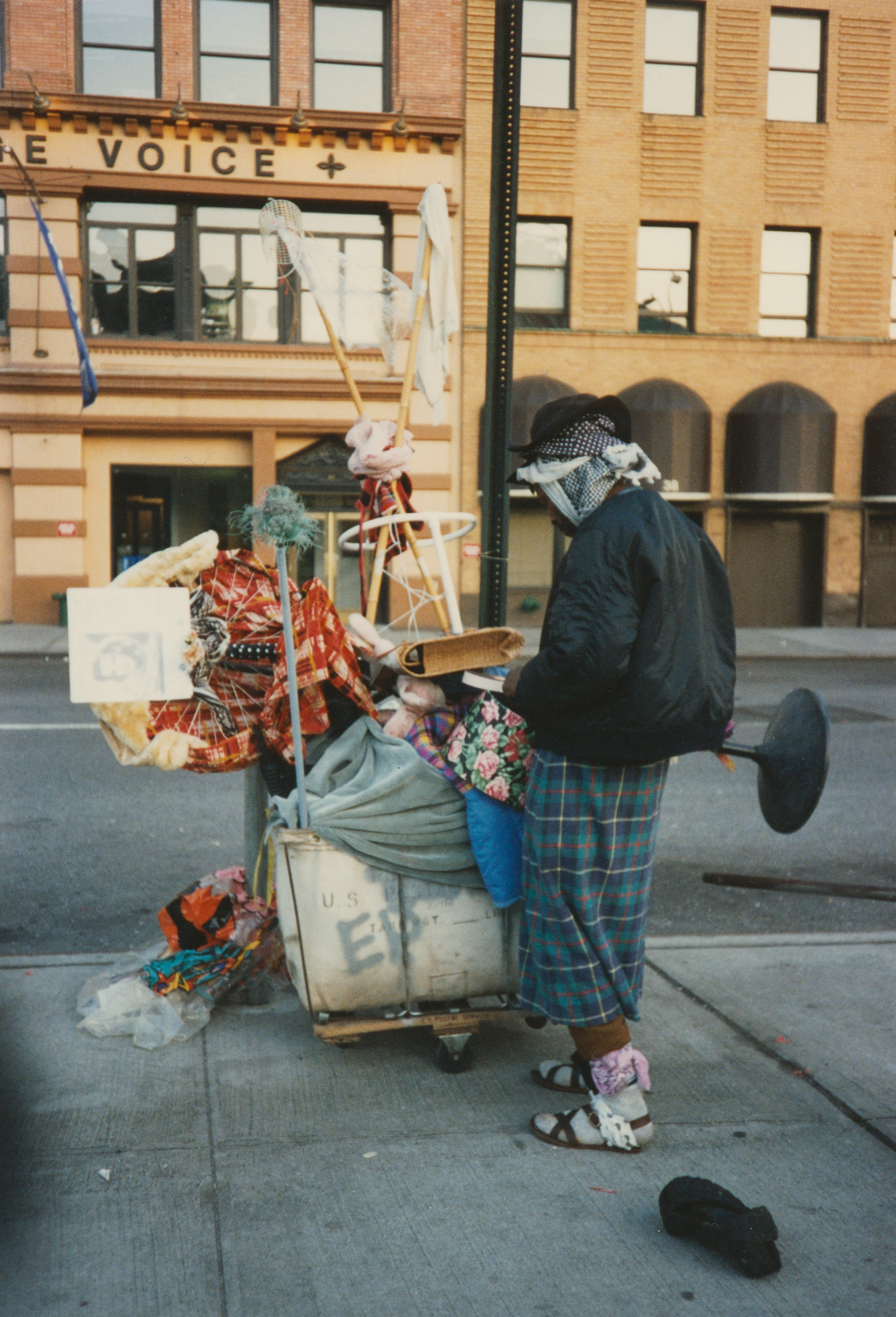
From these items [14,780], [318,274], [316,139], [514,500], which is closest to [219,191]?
[316,139]

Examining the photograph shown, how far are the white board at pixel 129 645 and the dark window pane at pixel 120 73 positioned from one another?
56.5 feet

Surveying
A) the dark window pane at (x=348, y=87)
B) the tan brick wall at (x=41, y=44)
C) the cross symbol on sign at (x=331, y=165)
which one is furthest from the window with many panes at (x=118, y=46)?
the cross symbol on sign at (x=331, y=165)

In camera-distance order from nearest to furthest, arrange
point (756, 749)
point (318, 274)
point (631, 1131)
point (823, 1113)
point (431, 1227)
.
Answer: point (431, 1227)
point (631, 1131)
point (823, 1113)
point (756, 749)
point (318, 274)

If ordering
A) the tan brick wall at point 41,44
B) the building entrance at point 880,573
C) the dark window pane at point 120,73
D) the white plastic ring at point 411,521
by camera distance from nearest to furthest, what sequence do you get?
the white plastic ring at point 411,521
the tan brick wall at point 41,44
the dark window pane at point 120,73
the building entrance at point 880,573

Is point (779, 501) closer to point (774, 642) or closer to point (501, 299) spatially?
point (774, 642)

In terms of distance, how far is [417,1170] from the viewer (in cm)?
277

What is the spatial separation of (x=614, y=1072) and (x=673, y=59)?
19.6 metres

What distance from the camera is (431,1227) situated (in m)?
2.53

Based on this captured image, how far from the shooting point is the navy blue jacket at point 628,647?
2707mm

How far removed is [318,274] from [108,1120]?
2.90m

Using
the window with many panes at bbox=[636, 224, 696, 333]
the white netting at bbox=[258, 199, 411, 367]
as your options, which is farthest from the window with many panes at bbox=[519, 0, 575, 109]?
the white netting at bbox=[258, 199, 411, 367]

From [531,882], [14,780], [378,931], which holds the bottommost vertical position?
[14,780]

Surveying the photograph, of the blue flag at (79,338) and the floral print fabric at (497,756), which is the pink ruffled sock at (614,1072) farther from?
the blue flag at (79,338)

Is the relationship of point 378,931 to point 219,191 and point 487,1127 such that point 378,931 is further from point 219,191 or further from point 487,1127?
point 219,191
